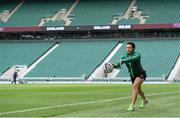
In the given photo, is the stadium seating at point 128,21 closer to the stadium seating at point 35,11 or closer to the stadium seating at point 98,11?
the stadium seating at point 98,11

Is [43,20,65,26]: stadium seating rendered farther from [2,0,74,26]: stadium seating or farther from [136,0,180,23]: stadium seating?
[136,0,180,23]: stadium seating

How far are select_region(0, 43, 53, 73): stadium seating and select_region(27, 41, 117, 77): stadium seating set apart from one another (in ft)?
7.40

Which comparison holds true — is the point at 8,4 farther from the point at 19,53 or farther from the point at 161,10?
the point at 161,10

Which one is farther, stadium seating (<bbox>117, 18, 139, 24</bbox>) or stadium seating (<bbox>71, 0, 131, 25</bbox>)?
stadium seating (<bbox>71, 0, 131, 25</bbox>)

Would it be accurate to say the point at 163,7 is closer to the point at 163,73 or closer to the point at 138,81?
the point at 163,73

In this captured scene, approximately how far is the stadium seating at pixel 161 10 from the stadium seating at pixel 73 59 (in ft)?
21.6

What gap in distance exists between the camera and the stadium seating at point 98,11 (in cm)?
7188

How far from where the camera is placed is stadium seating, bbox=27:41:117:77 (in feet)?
212

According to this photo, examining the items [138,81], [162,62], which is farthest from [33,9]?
[138,81]

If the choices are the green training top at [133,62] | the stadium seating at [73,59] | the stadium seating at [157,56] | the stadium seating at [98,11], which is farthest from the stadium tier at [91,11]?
the green training top at [133,62]

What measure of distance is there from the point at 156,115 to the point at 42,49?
193 ft

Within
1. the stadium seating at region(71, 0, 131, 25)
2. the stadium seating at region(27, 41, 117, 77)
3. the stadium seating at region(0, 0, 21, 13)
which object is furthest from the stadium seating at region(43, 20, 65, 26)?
the stadium seating at region(0, 0, 21, 13)

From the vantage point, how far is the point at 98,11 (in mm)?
73500

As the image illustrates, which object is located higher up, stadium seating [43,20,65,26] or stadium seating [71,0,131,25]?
stadium seating [71,0,131,25]
